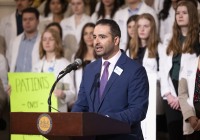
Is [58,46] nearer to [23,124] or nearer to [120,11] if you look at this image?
[120,11]

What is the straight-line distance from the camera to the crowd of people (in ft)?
17.1

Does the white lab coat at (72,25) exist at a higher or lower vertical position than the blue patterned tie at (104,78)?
higher

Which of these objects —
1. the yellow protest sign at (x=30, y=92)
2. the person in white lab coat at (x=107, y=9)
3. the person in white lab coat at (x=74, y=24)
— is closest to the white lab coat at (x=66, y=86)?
the yellow protest sign at (x=30, y=92)

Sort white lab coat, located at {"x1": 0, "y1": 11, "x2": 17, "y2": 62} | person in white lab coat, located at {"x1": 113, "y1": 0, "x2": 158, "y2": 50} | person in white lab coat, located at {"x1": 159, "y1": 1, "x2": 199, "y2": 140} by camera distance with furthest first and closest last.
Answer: white lab coat, located at {"x1": 0, "y1": 11, "x2": 17, "y2": 62}
person in white lab coat, located at {"x1": 113, "y1": 0, "x2": 158, "y2": 50}
person in white lab coat, located at {"x1": 159, "y1": 1, "x2": 199, "y2": 140}

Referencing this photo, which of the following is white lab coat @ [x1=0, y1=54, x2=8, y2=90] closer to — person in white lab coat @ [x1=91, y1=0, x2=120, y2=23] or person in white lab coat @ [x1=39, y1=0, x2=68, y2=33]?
person in white lab coat @ [x1=39, y1=0, x2=68, y2=33]

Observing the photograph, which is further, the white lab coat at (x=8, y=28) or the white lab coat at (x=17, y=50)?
the white lab coat at (x=8, y=28)

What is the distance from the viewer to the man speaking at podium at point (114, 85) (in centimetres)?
383

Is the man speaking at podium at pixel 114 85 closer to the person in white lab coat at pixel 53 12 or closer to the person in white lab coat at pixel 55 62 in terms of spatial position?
the person in white lab coat at pixel 55 62

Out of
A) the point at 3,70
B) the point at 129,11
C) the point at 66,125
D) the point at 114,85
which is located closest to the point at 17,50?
the point at 3,70

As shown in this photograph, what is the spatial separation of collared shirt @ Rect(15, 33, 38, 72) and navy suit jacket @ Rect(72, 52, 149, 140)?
10.3ft

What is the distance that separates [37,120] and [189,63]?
8.23 feet

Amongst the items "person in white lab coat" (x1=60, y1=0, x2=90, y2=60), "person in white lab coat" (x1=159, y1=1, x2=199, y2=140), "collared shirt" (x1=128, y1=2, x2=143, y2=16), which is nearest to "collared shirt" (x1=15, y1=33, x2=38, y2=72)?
"person in white lab coat" (x1=60, y1=0, x2=90, y2=60)

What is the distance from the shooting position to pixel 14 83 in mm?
6004

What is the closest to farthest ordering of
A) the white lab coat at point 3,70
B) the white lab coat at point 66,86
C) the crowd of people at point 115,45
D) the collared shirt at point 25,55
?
the crowd of people at point 115,45 < the white lab coat at point 66,86 < the white lab coat at point 3,70 < the collared shirt at point 25,55
